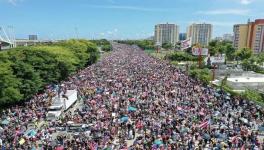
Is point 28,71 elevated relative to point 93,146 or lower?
elevated

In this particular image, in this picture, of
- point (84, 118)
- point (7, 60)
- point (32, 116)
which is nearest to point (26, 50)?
point (7, 60)

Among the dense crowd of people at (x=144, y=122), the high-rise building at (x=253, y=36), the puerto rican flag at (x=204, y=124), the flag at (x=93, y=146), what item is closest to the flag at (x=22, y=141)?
the dense crowd of people at (x=144, y=122)

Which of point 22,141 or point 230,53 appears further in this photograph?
point 230,53

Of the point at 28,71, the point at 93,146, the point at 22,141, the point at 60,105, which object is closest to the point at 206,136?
the point at 93,146

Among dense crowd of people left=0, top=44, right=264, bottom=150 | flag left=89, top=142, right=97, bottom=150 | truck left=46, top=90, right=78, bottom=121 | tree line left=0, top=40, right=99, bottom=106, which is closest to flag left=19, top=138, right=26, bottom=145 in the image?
dense crowd of people left=0, top=44, right=264, bottom=150

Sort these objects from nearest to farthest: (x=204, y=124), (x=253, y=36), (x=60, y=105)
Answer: (x=204, y=124)
(x=60, y=105)
(x=253, y=36)

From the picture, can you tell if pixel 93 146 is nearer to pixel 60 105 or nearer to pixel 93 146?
pixel 93 146

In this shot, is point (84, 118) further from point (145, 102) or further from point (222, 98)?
point (222, 98)

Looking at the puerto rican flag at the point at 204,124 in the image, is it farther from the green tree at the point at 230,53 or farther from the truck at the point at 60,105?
the green tree at the point at 230,53

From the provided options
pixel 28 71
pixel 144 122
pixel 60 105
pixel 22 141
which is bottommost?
pixel 22 141
